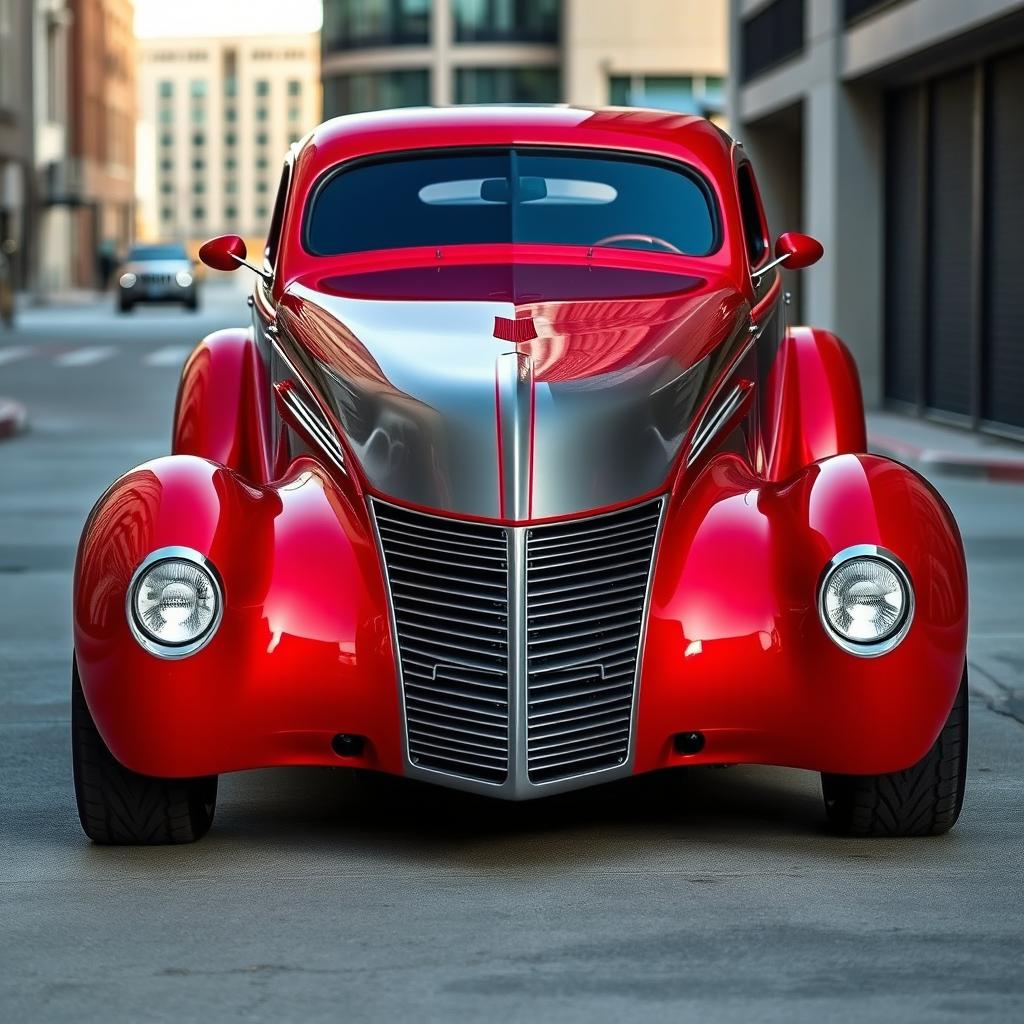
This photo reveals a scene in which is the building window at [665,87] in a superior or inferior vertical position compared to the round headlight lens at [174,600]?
superior

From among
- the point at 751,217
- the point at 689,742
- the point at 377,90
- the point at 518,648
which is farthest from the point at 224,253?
the point at 377,90

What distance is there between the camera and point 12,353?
34.8 metres

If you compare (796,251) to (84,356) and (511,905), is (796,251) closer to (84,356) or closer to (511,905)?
(511,905)

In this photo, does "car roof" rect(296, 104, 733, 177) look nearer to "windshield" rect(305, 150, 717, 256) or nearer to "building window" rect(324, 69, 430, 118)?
"windshield" rect(305, 150, 717, 256)

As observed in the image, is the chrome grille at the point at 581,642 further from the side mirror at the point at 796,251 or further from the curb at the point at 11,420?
the curb at the point at 11,420

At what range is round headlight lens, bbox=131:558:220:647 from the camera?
16.9 ft

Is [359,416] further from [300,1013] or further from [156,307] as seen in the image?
[156,307]

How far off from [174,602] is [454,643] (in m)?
0.69

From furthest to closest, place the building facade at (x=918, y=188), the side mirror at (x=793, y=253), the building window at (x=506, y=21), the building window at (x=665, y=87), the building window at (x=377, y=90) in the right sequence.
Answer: the building window at (x=377, y=90) → the building window at (x=506, y=21) → the building window at (x=665, y=87) → the building facade at (x=918, y=188) → the side mirror at (x=793, y=253)

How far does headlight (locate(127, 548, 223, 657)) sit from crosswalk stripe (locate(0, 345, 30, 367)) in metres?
27.0

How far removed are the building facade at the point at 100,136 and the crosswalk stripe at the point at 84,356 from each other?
145ft

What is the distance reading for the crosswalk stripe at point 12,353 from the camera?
3294 centimetres

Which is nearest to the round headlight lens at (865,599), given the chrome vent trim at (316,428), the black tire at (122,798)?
the chrome vent trim at (316,428)

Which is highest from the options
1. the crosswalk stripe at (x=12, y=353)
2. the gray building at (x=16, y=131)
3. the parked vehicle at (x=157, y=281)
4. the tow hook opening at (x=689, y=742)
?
the gray building at (x=16, y=131)
